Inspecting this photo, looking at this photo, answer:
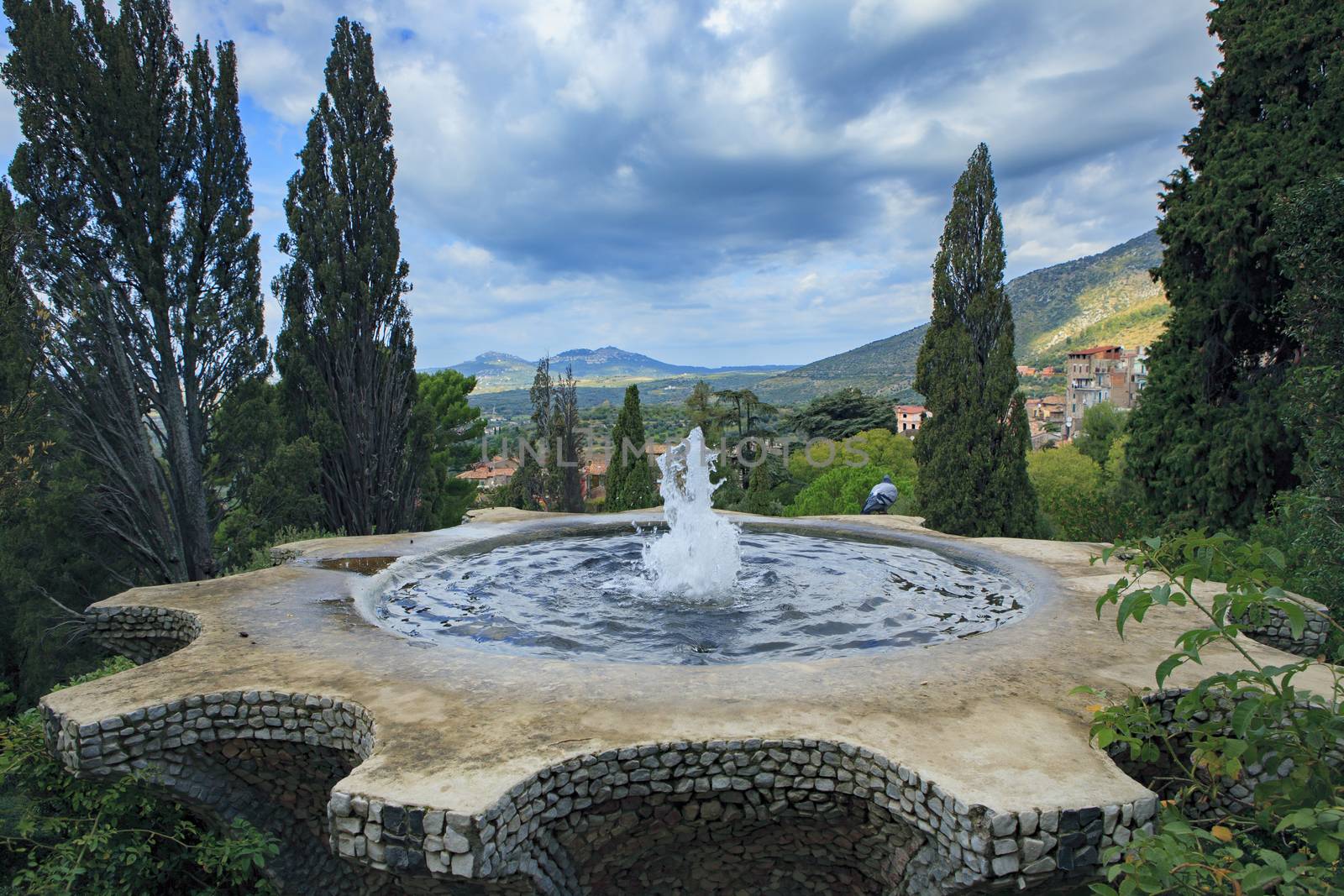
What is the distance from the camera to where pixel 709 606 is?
24.3 feet

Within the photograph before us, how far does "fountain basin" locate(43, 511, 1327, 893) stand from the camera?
3.39m

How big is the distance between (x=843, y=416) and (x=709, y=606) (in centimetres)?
2822

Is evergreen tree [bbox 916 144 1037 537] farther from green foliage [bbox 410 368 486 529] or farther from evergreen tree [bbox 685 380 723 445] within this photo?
evergreen tree [bbox 685 380 723 445]

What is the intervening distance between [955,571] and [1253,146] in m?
7.35

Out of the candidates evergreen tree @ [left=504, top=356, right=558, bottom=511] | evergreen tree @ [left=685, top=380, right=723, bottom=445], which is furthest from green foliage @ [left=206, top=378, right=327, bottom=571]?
evergreen tree @ [left=685, top=380, right=723, bottom=445]

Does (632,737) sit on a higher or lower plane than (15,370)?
lower

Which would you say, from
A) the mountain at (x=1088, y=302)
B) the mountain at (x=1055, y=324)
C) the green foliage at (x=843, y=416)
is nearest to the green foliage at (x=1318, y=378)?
the green foliage at (x=843, y=416)

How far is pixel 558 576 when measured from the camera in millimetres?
8719

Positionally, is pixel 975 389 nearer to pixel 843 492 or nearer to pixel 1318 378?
pixel 1318 378

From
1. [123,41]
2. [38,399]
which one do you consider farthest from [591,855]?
[123,41]

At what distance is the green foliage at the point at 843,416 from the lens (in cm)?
3300

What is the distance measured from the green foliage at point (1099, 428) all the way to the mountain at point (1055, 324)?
98.8 ft

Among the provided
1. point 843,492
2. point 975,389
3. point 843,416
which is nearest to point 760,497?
point 843,492

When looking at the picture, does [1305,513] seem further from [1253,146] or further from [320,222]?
[320,222]
